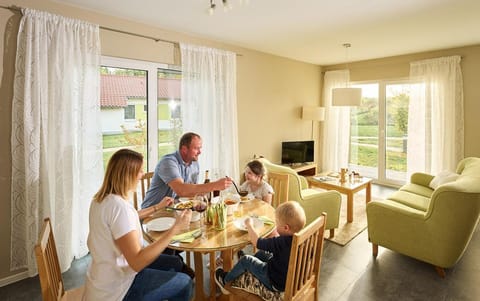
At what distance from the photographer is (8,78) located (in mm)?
2348

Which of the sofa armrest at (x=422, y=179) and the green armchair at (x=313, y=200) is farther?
the sofa armrest at (x=422, y=179)

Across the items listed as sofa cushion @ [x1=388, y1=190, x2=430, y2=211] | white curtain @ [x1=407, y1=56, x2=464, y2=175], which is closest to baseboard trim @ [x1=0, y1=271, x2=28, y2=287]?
sofa cushion @ [x1=388, y1=190, x2=430, y2=211]

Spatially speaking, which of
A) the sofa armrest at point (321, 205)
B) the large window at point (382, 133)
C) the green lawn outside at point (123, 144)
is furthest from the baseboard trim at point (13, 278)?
the large window at point (382, 133)

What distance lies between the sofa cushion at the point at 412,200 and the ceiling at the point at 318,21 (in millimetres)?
2037

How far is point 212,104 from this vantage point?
3.77 m

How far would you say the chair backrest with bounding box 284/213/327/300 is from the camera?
1.36 meters

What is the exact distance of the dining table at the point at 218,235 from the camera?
1.56 metres

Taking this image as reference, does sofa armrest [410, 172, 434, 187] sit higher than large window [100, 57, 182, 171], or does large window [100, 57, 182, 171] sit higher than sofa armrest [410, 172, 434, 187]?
large window [100, 57, 182, 171]

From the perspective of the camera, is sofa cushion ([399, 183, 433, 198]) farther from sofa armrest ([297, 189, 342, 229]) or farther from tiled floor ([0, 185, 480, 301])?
sofa armrest ([297, 189, 342, 229])

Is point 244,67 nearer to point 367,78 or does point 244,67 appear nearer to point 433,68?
point 367,78

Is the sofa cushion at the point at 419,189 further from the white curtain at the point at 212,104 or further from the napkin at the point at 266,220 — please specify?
the napkin at the point at 266,220

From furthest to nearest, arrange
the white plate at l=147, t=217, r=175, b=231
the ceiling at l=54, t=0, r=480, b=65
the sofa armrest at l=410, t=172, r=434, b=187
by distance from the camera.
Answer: the sofa armrest at l=410, t=172, r=434, b=187 → the ceiling at l=54, t=0, r=480, b=65 → the white plate at l=147, t=217, r=175, b=231

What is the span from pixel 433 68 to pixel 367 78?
1.14 m

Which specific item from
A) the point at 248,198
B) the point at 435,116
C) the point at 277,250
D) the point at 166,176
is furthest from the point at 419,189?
the point at 166,176
